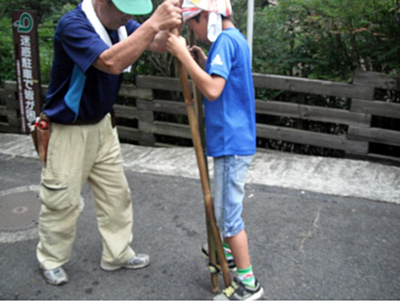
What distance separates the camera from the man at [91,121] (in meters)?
2.47

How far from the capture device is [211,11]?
94.5 inches

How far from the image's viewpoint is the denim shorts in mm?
2615

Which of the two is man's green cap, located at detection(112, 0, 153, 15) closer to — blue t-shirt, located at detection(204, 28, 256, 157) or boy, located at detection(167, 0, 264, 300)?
boy, located at detection(167, 0, 264, 300)

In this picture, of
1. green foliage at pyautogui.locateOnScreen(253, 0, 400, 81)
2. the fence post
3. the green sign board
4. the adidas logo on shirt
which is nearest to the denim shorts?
the adidas logo on shirt

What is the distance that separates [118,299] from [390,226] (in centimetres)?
244

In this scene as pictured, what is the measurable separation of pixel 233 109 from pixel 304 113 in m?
3.09

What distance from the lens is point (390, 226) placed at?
3.82 m

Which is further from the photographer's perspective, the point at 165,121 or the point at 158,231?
the point at 165,121

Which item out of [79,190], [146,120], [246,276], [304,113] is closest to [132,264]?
[79,190]

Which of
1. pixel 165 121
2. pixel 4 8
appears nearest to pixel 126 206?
pixel 165 121

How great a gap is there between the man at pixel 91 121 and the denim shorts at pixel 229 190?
0.83m

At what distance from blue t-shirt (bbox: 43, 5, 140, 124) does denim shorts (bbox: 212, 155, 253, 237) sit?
869mm

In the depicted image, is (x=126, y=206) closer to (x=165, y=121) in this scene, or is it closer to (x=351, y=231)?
(x=351, y=231)

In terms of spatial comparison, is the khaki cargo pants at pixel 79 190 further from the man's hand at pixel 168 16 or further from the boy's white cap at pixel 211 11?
the boy's white cap at pixel 211 11
